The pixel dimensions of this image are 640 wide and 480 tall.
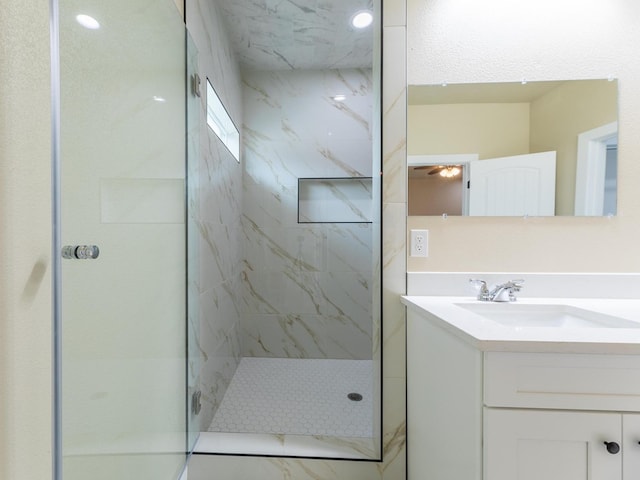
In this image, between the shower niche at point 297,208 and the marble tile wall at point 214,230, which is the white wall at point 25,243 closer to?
the marble tile wall at point 214,230

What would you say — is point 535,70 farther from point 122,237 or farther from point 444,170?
point 122,237

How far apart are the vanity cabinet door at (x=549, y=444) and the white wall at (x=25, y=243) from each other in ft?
3.16

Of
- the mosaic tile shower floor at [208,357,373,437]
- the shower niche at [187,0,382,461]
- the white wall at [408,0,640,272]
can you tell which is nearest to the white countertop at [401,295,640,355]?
the white wall at [408,0,640,272]

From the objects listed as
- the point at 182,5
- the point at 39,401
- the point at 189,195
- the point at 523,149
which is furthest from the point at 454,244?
the point at 182,5

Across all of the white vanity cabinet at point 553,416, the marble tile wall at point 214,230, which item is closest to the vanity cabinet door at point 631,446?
the white vanity cabinet at point 553,416

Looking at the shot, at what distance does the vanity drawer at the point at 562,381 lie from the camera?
65 centimetres

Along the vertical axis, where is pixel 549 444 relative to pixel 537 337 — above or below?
below

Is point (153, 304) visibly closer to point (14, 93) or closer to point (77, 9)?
point (14, 93)

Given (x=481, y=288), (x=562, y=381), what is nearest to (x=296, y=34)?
(x=481, y=288)

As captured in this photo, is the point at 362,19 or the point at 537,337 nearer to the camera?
the point at 537,337

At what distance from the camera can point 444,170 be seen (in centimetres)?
127

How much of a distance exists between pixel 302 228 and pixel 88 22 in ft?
6.21

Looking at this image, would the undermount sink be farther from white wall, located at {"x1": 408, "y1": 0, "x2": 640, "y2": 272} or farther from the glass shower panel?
the glass shower panel

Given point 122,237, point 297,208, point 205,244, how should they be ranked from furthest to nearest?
point 297,208 → point 205,244 → point 122,237
